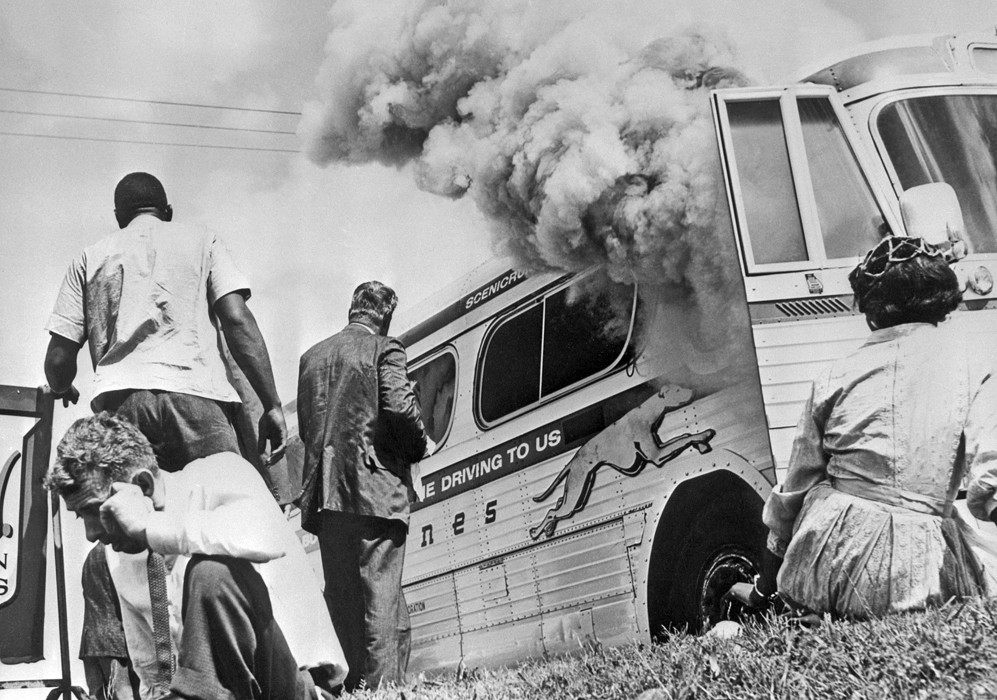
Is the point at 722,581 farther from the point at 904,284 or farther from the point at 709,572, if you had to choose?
the point at 904,284

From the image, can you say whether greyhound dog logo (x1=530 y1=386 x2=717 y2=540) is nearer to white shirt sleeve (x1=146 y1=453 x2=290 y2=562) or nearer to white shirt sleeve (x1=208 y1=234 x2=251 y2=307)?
white shirt sleeve (x1=146 y1=453 x2=290 y2=562)

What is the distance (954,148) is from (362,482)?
11.9 feet

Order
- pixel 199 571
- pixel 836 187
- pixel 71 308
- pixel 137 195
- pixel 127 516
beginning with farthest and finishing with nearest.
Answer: pixel 137 195
pixel 71 308
pixel 127 516
pixel 199 571
pixel 836 187

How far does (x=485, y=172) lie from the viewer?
639cm

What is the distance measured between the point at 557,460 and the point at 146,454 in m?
2.41

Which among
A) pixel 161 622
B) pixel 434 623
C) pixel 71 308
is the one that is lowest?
pixel 434 623

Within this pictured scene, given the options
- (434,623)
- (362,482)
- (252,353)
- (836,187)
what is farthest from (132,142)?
(836,187)

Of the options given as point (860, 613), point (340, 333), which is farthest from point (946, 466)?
point (340, 333)

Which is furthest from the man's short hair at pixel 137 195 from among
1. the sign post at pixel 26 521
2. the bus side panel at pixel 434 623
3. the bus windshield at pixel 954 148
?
the bus windshield at pixel 954 148

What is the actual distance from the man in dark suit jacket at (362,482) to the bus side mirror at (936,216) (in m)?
2.91

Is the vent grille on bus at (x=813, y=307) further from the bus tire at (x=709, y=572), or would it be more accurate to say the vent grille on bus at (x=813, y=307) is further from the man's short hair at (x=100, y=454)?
the man's short hair at (x=100, y=454)

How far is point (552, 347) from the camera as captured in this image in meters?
5.82

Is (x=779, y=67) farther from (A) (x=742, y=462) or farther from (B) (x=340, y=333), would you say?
(B) (x=340, y=333)

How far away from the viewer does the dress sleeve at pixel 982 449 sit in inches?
189
